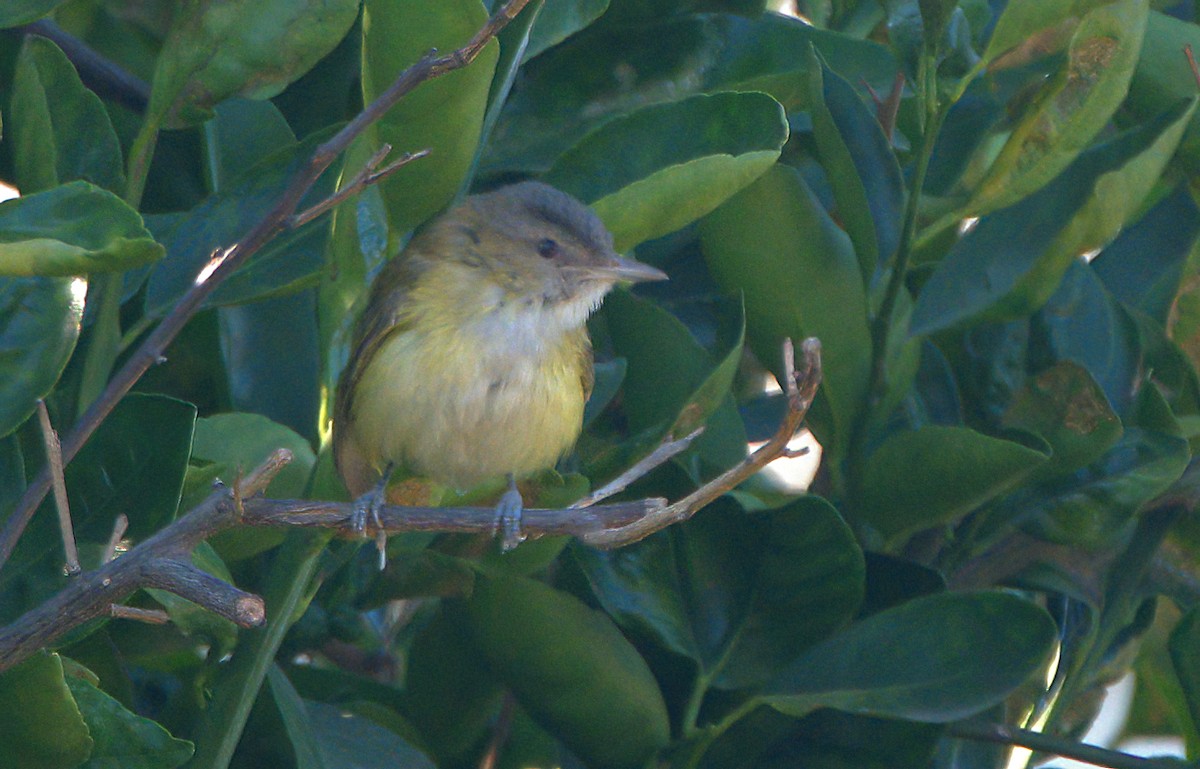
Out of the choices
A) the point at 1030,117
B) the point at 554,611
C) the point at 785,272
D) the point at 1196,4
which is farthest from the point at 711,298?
the point at 1196,4

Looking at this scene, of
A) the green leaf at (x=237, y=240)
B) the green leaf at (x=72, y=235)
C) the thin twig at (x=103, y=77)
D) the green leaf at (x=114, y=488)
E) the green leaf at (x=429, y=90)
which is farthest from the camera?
the thin twig at (x=103, y=77)

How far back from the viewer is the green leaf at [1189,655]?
6.97 feet

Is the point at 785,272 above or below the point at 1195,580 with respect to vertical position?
above

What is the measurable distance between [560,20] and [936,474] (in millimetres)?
839

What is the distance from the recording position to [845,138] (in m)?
2.10

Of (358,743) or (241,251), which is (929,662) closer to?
(358,743)

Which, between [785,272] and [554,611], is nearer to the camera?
[554,611]

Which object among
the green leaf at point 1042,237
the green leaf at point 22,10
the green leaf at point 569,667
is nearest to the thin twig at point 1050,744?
the green leaf at point 569,667

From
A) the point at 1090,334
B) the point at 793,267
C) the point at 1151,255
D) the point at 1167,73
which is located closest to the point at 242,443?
the point at 793,267

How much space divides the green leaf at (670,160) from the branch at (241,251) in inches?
14.0

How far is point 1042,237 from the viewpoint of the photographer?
7.05ft

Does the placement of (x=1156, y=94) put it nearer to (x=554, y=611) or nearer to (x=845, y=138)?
(x=845, y=138)

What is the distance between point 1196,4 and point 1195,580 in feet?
3.28

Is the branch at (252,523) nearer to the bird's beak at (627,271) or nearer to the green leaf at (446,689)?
the green leaf at (446,689)
